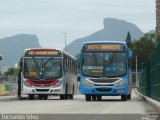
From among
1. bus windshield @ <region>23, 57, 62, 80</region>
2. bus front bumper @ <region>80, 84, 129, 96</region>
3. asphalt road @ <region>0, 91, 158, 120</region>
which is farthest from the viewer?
bus windshield @ <region>23, 57, 62, 80</region>

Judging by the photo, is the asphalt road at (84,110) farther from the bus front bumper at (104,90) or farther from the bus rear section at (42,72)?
the bus rear section at (42,72)

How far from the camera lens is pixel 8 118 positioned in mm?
16938

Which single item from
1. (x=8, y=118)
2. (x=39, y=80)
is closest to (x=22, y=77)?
(x=39, y=80)

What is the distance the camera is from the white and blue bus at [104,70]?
3322 centimetres

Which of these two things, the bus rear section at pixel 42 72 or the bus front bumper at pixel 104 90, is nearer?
the bus front bumper at pixel 104 90

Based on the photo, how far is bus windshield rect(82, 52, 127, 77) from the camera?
109 ft

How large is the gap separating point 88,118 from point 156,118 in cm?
198

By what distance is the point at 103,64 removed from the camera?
33406 millimetres

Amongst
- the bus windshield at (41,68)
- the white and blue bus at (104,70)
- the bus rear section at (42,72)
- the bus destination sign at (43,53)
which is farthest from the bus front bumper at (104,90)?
the bus destination sign at (43,53)

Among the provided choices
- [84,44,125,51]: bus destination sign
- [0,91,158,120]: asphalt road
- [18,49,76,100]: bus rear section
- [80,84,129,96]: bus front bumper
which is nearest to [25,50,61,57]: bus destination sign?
[18,49,76,100]: bus rear section

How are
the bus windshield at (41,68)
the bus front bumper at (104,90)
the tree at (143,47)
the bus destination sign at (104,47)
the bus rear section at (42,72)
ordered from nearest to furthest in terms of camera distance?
the bus front bumper at (104,90) < the bus destination sign at (104,47) < the bus rear section at (42,72) < the bus windshield at (41,68) < the tree at (143,47)

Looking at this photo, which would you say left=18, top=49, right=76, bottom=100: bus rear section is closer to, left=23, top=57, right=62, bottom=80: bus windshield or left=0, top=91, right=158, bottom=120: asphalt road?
left=23, top=57, right=62, bottom=80: bus windshield

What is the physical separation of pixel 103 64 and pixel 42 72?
6448mm

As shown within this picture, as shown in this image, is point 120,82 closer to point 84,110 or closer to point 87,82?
point 87,82
